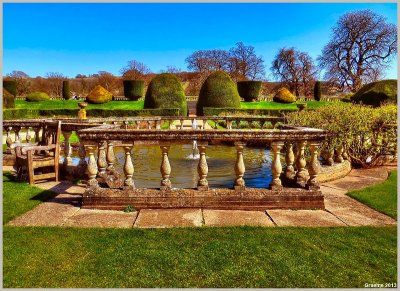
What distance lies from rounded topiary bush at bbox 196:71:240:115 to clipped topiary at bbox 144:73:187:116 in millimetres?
2257

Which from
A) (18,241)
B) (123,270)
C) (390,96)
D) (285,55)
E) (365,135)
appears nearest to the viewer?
(123,270)

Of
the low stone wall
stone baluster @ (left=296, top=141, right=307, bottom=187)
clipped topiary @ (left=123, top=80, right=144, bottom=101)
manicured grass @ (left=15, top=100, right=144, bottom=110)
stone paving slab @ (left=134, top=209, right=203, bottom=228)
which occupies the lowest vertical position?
stone paving slab @ (left=134, top=209, right=203, bottom=228)

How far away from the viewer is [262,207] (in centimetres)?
530

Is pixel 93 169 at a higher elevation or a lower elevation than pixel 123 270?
higher

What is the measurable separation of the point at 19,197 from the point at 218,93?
2486 centimetres

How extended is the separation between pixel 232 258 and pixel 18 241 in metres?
2.56

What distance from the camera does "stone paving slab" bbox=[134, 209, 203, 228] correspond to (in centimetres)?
458

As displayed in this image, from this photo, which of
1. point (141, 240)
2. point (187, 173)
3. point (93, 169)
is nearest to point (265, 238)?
point (141, 240)

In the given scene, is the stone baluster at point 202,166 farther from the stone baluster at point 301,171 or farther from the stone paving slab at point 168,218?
the stone baluster at point 301,171

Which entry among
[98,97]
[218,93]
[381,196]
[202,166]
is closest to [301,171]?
[381,196]

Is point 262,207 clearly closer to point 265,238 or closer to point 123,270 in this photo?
point 265,238

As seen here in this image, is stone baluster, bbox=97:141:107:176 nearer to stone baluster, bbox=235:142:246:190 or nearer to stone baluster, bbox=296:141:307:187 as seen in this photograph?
stone baluster, bbox=235:142:246:190

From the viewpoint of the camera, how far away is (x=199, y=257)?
11.6 feet

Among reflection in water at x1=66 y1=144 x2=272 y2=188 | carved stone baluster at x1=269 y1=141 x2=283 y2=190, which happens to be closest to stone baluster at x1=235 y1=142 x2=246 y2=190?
carved stone baluster at x1=269 y1=141 x2=283 y2=190
